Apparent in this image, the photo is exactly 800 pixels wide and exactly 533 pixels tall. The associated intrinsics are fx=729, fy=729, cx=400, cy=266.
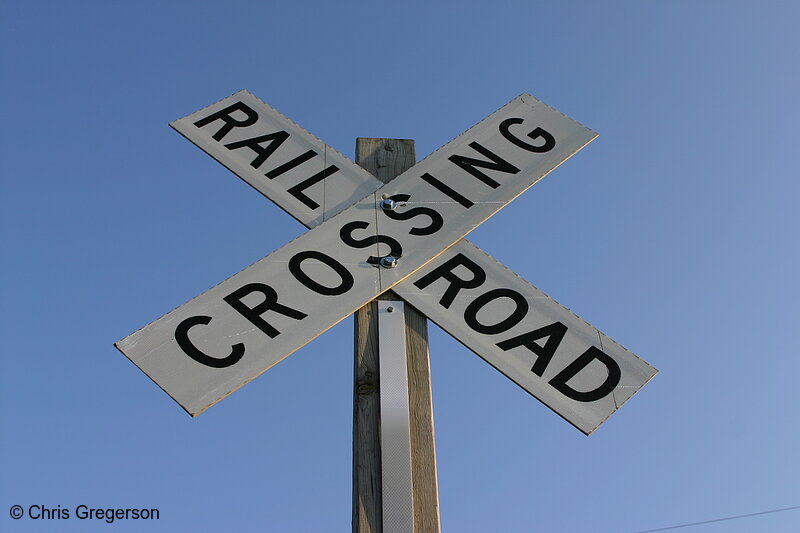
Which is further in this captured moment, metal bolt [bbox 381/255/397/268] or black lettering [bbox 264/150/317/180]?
black lettering [bbox 264/150/317/180]

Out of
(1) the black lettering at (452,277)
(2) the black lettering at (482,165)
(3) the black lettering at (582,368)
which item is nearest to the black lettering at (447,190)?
(2) the black lettering at (482,165)

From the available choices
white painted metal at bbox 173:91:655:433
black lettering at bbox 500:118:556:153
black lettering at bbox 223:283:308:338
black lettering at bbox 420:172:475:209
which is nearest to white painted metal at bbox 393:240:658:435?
white painted metal at bbox 173:91:655:433

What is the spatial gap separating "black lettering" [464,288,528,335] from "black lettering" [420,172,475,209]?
36 cm

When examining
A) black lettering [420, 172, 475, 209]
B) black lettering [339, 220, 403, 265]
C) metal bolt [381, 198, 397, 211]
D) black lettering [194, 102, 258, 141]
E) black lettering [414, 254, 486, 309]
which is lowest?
black lettering [414, 254, 486, 309]

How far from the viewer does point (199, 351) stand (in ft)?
6.40

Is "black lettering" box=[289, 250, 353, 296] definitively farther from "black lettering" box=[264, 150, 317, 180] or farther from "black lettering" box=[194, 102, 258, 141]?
"black lettering" box=[194, 102, 258, 141]

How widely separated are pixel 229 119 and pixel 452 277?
1109mm

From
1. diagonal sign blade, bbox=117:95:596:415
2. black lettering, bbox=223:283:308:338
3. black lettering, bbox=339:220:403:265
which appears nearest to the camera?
diagonal sign blade, bbox=117:95:596:415

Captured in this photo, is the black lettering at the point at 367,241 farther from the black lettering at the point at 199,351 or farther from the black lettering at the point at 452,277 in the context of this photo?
the black lettering at the point at 199,351

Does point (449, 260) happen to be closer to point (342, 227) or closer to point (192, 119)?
point (342, 227)

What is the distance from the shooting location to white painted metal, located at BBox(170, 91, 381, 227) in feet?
8.02

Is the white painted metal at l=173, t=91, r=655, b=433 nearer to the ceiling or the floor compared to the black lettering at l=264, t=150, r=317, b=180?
nearer to the floor

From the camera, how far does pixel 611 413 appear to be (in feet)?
6.53

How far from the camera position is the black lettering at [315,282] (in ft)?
7.04
